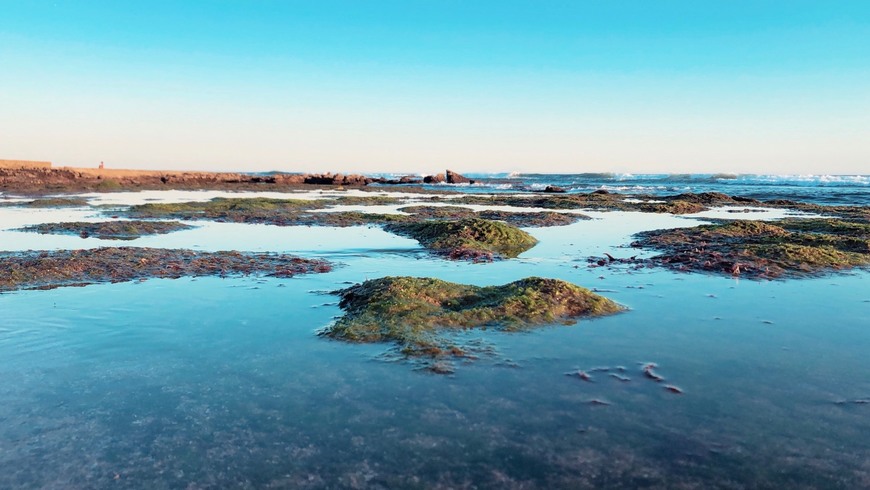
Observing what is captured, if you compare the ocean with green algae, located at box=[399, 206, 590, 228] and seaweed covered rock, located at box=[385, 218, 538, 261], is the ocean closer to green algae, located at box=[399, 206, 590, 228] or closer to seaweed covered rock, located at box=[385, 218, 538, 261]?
green algae, located at box=[399, 206, 590, 228]

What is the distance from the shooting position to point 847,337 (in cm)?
680

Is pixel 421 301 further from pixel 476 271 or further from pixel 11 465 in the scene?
pixel 11 465

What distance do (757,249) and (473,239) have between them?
6602 mm

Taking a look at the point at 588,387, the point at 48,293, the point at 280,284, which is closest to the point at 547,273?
the point at 280,284

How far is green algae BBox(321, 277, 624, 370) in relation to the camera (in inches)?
263

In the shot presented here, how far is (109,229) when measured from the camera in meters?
16.9

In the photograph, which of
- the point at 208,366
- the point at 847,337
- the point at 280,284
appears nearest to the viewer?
the point at 208,366

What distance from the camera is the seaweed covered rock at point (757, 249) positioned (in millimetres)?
11203

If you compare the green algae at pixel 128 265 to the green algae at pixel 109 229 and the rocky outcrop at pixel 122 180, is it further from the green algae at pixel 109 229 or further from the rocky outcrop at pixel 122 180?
the rocky outcrop at pixel 122 180

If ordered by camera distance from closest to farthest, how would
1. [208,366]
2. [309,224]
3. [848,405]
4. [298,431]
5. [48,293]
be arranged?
[298,431] < [848,405] < [208,366] < [48,293] < [309,224]

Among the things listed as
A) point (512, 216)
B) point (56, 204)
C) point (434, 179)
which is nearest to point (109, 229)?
point (56, 204)

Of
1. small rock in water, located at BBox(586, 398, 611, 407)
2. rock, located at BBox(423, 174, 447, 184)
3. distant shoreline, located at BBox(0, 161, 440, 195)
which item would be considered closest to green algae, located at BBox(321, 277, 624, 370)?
small rock in water, located at BBox(586, 398, 611, 407)

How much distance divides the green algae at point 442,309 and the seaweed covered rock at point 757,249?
466cm

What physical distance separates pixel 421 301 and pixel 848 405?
4.90 meters
